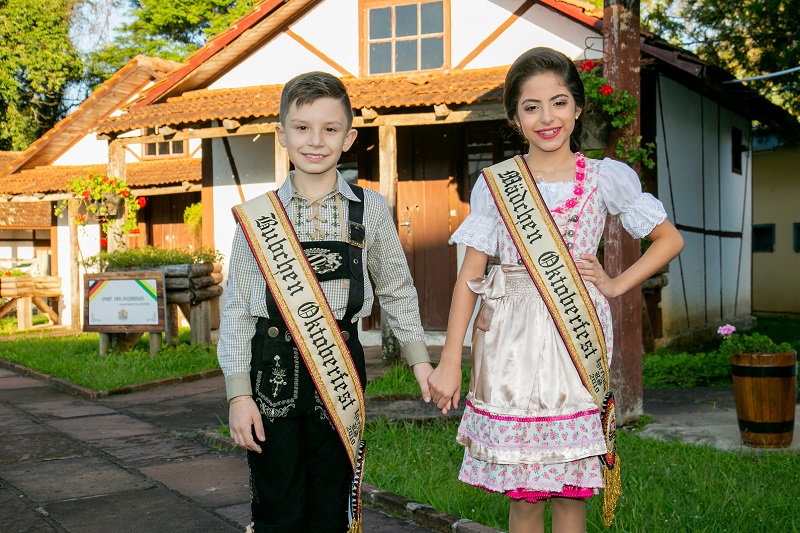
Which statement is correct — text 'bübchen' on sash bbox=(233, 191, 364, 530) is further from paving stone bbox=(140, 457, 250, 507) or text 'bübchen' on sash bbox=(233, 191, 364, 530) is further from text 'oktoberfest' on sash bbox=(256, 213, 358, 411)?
paving stone bbox=(140, 457, 250, 507)

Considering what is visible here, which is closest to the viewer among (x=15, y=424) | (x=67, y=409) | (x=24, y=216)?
(x=15, y=424)

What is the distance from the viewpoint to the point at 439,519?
3518mm

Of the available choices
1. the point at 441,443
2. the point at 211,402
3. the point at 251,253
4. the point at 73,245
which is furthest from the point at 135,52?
the point at 251,253

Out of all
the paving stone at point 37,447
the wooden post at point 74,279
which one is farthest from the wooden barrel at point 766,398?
the wooden post at point 74,279

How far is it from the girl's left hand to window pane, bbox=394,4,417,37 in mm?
8497

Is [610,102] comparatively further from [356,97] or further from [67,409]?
[67,409]

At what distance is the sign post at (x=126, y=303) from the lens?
9.20 meters

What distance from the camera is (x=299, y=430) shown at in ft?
7.74

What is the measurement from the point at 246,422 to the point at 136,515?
1.90 metres

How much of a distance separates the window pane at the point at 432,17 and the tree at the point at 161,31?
16.4 metres

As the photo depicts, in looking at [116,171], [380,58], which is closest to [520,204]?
[380,58]

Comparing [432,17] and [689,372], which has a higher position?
[432,17]

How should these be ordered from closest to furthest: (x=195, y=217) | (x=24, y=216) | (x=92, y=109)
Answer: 1. (x=195, y=217)
2. (x=92, y=109)
3. (x=24, y=216)

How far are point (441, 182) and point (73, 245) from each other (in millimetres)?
8745
